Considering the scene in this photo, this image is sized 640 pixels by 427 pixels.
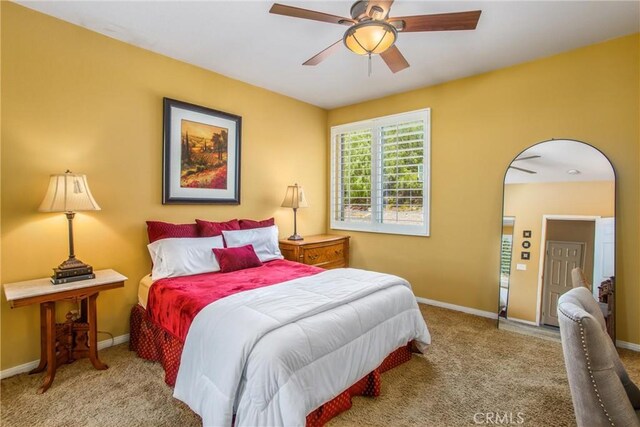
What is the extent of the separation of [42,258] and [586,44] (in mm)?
5065

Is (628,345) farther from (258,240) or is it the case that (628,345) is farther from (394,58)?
(258,240)

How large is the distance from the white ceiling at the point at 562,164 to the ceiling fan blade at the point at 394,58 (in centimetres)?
174

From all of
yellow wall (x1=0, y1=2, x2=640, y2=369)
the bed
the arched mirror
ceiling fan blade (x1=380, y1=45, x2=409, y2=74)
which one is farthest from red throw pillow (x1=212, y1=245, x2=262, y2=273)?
the arched mirror

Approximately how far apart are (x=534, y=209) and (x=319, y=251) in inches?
96.1

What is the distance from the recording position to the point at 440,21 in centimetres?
200

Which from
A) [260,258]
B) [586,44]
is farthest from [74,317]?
[586,44]

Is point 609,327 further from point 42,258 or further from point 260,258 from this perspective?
point 42,258

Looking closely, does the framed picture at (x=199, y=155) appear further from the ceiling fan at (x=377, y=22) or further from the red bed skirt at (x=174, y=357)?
the ceiling fan at (x=377, y=22)

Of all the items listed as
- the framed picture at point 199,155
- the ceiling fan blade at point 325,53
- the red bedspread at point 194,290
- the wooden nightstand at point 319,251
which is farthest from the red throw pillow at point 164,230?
the ceiling fan blade at point 325,53

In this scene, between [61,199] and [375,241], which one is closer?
[61,199]

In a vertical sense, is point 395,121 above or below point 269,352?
above

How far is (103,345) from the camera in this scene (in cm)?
280

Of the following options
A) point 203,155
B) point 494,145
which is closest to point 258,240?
point 203,155

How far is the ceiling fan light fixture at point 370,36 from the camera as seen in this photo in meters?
1.94
